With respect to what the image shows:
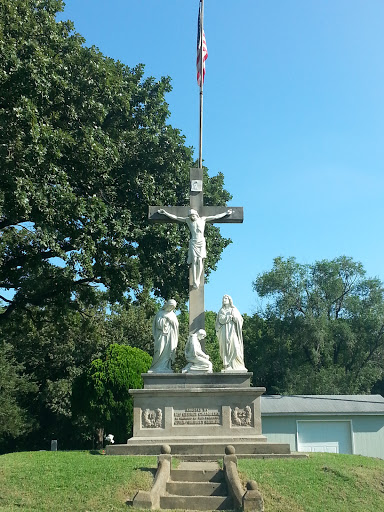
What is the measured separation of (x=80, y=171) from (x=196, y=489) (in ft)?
38.3

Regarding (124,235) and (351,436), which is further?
(351,436)

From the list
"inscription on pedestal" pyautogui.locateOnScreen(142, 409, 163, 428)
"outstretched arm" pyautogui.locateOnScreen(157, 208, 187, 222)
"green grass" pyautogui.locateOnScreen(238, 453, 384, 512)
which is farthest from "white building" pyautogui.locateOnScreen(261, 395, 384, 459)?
"green grass" pyautogui.locateOnScreen(238, 453, 384, 512)

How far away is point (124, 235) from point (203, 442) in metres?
8.10

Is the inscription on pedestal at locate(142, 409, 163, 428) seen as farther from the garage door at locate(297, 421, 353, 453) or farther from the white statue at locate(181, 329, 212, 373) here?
the garage door at locate(297, 421, 353, 453)

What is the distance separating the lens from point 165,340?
44.9 feet

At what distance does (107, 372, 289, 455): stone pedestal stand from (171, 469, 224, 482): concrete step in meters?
2.34

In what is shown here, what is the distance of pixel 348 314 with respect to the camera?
42531mm

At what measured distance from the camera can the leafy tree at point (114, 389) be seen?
25500 millimetres

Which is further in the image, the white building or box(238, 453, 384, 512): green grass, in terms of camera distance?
the white building

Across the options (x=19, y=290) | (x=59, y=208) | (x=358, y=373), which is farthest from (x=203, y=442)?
(x=358, y=373)

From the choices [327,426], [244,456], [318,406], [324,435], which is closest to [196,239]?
[244,456]

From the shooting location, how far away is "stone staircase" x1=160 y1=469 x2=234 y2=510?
8898 millimetres

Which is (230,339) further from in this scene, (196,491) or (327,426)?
(327,426)

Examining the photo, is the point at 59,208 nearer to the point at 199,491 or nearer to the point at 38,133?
the point at 38,133
